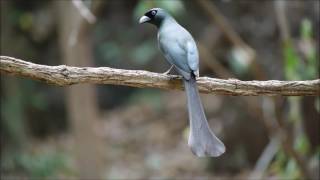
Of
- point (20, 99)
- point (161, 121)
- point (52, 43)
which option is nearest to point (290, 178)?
point (20, 99)

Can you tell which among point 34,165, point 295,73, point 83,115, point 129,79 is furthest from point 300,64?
point 34,165

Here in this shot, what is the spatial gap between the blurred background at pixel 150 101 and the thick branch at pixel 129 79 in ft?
2.97

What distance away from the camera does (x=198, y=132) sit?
229cm

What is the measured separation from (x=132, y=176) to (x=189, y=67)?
14.3 ft

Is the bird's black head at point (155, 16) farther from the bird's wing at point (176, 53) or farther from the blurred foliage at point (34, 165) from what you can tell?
the blurred foliage at point (34, 165)

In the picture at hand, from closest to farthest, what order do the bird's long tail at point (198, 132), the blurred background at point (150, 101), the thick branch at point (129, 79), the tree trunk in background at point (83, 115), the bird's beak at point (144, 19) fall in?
the bird's long tail at point (198, 132), the thick branch at point (129, 79), the bird's beak at point (144, 19), the blurred background at point (150, 101), the tree trunk in background at point (83, 115)

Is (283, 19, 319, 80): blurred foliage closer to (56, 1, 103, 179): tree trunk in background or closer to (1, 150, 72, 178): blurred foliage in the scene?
(56, 1, 103, 179): tree trunk in background

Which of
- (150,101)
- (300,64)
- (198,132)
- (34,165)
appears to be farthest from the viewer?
(150,101)

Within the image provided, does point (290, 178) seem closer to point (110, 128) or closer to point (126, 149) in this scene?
point (126, 149)

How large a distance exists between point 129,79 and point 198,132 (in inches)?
13.8

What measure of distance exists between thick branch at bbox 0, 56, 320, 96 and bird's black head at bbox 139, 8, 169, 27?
243mm

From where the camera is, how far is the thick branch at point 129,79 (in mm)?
2371

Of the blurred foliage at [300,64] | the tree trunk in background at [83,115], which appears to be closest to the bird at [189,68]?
the blurred foliage at [300,64]

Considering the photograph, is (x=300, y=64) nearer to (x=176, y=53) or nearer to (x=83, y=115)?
(x=83, y=115)
